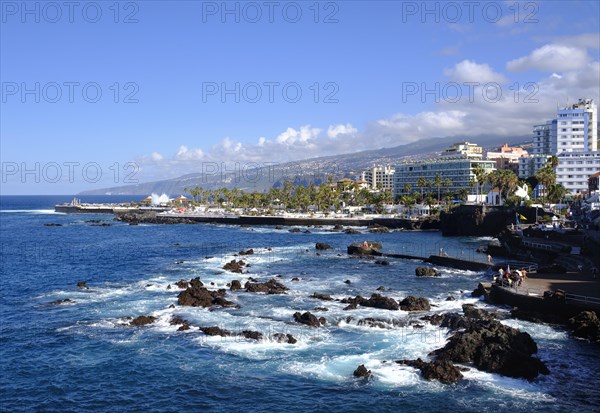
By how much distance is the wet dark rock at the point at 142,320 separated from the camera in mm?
38356

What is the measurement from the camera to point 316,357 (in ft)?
103

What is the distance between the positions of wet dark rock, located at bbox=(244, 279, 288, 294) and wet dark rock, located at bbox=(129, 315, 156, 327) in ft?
42.5

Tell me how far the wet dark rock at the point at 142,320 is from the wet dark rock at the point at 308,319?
10.5m

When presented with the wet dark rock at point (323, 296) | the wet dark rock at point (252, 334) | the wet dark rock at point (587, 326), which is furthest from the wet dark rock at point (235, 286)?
the wet dark rock at point (587, 326)

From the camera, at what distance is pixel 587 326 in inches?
1328

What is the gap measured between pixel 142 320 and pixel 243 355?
10.5 meters

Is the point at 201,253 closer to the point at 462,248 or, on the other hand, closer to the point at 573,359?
the point at 462,248

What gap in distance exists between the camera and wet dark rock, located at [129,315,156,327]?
38.4m

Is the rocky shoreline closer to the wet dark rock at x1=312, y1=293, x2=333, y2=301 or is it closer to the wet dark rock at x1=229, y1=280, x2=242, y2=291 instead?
the wet dark rock at x1=229, y1=280, x2=242, y2=291

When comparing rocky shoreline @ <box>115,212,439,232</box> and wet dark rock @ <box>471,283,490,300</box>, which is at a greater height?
rocky shoreline @ <box>115,212,439,232</box>

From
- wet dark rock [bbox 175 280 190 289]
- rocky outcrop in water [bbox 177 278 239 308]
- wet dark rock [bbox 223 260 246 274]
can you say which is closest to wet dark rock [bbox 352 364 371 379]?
rocky outcrop in water [bbox 177 278 239 308]

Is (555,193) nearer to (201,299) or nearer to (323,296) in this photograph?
(323,296)

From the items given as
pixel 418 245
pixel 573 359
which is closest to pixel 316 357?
pixel 573 359

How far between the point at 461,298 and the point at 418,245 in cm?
4640
